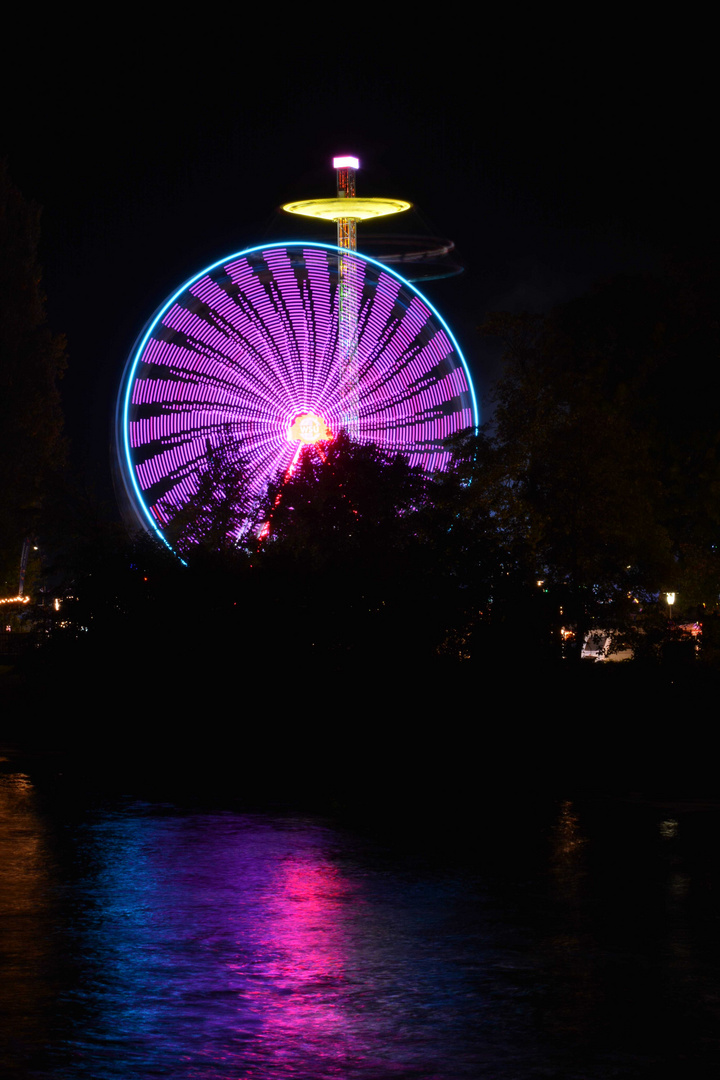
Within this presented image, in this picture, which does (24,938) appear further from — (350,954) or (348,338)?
(348,338)

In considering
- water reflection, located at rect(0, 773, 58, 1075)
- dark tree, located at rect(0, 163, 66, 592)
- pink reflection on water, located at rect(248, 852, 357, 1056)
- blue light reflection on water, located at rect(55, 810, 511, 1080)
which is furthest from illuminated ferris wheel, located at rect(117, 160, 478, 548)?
pink reflection on water, located at rect(248, 852, 357, 1056)

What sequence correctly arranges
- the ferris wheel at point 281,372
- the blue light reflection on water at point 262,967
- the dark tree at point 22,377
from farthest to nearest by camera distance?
the dark tree at point 22,377 → the ferris wheel at point 281,372 → the blue light reflection on water at point 262,967

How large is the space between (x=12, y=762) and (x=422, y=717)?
578cm

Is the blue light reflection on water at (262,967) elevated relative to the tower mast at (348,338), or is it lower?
lower

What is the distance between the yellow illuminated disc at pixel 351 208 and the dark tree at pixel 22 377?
8.83 meters

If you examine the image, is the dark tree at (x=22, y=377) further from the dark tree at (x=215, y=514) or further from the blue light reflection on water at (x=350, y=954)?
the blue light reflection on water at (x=350, y=954)

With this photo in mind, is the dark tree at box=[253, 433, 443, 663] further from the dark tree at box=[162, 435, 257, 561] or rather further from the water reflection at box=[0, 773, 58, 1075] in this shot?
the water reflection at box=[0, 773, 58, 1075]

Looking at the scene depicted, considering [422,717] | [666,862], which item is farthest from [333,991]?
[422,717]

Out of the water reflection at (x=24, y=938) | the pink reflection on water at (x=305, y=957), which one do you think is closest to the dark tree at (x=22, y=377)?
the water reflection at (x=24, y=938)

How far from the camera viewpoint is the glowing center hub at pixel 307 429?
96.1 feet

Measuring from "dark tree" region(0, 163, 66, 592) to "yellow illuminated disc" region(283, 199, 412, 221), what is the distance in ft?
29.0

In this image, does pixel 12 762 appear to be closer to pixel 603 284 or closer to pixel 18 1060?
pixel 18 1060

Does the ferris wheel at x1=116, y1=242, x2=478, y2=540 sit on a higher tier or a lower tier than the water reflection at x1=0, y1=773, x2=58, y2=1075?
higher

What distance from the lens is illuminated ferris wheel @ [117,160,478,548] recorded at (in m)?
27.7
